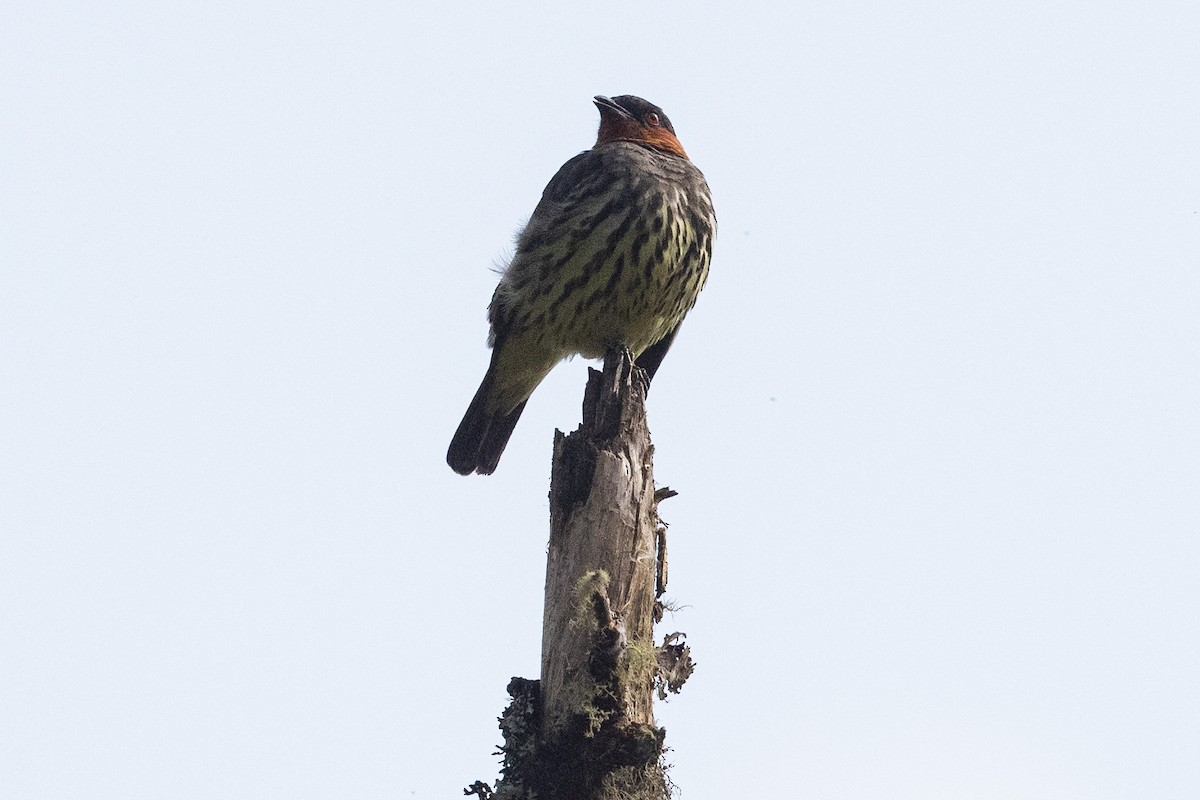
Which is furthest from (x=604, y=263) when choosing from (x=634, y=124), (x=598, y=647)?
(x=598, y=647)

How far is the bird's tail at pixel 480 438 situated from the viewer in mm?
7250

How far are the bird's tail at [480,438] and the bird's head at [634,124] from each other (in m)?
1.54

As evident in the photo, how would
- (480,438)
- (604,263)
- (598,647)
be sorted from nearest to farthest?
1. (598,647)
2. (604,263)
3. (480,438)

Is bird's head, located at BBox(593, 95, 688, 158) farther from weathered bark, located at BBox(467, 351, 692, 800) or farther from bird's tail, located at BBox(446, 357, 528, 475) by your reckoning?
weathered bark, located at BBox(467, 351, 692, 800)

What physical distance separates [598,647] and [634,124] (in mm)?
4048

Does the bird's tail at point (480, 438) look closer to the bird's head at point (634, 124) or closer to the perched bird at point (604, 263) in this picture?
the perched bird at point (604, 263)

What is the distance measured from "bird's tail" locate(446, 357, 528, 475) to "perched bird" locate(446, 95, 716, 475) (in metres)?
0.13

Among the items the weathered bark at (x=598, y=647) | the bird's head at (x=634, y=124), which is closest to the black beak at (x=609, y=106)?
the bird's head at (x=634, y=124)

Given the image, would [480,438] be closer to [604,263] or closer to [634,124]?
[604,263]

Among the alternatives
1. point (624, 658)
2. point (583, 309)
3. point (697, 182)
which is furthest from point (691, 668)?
point (697, 182)

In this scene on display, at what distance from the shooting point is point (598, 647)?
4.05 meters

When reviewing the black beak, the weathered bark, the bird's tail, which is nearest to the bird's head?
the black beak

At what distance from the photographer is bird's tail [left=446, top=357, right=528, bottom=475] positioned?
7.25 m

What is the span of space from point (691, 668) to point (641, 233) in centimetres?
254
